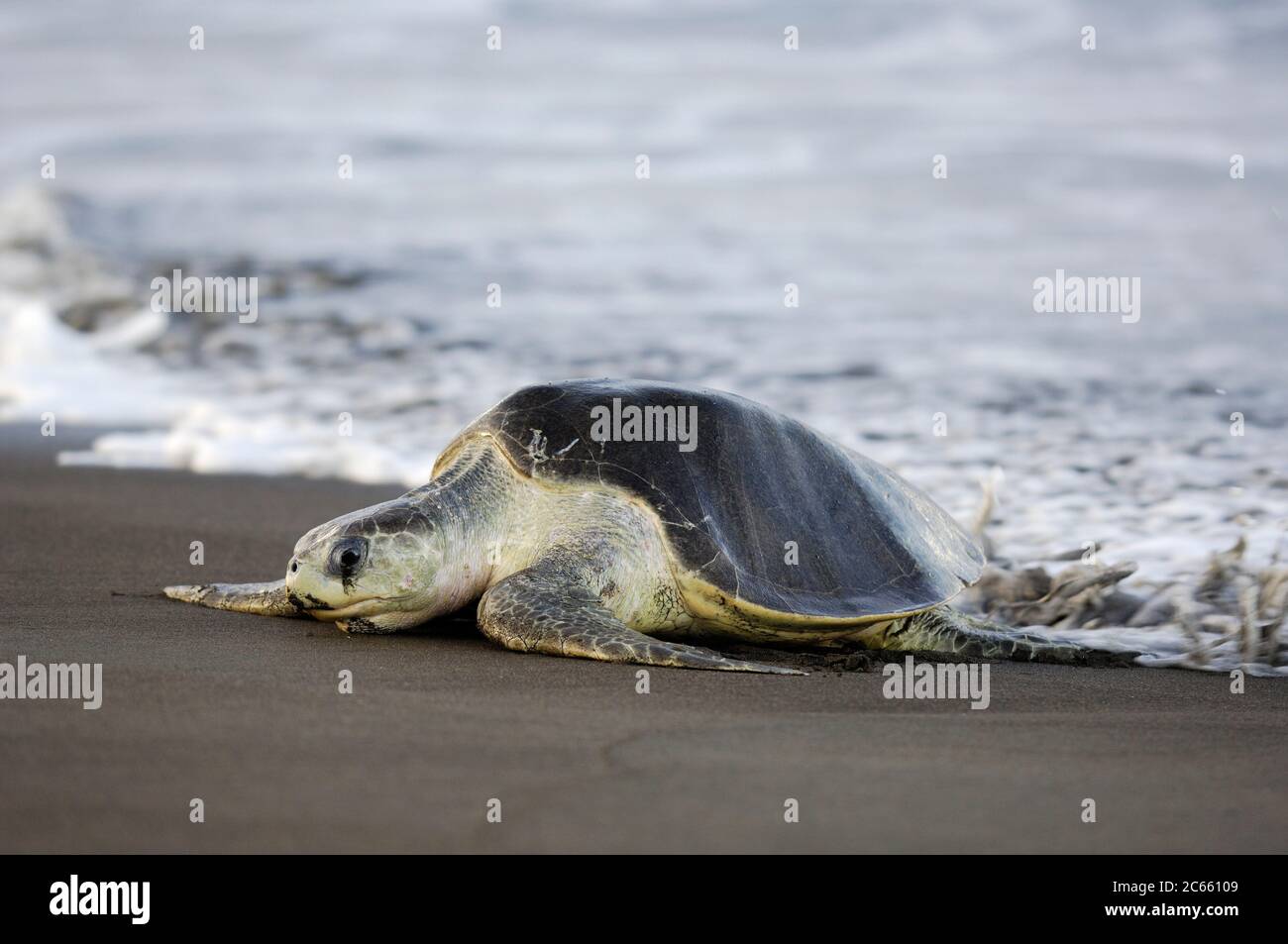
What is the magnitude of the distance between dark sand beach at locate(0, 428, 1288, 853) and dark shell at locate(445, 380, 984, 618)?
513 mm

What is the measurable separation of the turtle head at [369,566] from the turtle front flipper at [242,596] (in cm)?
26

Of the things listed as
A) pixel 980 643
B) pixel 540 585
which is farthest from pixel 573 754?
pixel 980 643

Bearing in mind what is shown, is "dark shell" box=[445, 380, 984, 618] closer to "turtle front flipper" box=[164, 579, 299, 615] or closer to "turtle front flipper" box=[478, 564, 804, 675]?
"turtle front flipper" box=[478, 564, 804, 675]

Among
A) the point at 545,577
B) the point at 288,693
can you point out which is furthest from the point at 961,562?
the point at 288,693

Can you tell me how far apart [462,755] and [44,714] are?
3.24ft

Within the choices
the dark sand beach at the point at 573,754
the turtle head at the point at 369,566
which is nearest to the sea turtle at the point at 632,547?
the turtle head at the point at 369,566

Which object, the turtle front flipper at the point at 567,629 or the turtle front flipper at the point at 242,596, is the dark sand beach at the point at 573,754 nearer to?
the turtle front flipper at the point at 567,629

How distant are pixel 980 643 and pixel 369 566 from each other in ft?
6.69

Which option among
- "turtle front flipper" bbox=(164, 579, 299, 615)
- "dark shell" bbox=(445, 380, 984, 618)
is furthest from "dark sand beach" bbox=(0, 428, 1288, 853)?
"dark shell" bbox=(445, 380, 984, 618)

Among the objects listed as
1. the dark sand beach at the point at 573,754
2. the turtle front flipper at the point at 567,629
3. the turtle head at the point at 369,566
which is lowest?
the dark sand beach at the point at 573,754

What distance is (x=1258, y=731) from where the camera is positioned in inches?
132

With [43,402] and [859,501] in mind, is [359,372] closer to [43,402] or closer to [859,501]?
[43,402]

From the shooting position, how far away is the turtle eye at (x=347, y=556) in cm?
418
